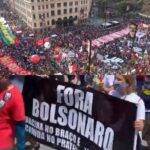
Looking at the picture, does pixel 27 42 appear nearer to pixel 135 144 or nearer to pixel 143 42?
pixel 143 42

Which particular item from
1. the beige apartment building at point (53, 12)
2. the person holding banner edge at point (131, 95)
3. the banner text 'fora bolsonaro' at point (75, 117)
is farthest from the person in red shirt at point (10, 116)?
the beige apartment building at point (53, 12)

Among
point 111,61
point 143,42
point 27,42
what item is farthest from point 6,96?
point 27,42

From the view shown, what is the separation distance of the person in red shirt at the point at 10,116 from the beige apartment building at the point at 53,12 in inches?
1992

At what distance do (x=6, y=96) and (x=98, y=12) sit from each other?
2217 inches

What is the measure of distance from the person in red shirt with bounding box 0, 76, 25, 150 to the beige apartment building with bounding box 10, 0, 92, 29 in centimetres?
5061

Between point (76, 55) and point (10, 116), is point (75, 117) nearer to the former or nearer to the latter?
point (10, 116)

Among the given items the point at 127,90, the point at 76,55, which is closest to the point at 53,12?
the point at 76,55

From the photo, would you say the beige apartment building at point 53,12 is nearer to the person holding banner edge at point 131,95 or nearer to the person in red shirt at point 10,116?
the person holding banner edge at point 131,95

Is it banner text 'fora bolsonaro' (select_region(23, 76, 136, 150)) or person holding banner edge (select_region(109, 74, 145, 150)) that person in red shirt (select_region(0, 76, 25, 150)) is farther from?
person holding banner edge (select_region(109, 74, 145, 150))

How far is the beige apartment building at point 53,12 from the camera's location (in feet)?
180

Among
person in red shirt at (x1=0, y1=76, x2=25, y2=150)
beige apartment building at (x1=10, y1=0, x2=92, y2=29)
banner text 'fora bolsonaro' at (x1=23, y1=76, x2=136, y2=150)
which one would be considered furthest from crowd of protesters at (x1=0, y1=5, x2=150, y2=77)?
person in red shirt at (x1=0, y1=76, x2=25, y2=150)

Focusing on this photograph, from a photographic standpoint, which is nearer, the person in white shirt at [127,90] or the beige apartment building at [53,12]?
the person in white shirt at [127,90]

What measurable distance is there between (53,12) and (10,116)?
52645mm

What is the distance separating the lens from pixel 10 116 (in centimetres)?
413
